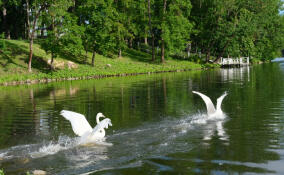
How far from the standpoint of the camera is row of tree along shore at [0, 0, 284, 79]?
4966cm

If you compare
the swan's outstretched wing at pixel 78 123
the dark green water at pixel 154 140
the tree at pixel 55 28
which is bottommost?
the dark green water at pixel 154 140

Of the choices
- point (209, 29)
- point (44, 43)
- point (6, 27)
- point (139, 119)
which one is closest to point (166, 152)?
point (139, 119)

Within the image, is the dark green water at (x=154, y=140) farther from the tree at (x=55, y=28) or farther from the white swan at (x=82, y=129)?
the tree at (x=55, y=28)

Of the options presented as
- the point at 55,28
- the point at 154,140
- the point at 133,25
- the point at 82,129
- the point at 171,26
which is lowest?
the point at 154,140

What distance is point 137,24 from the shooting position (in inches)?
2741

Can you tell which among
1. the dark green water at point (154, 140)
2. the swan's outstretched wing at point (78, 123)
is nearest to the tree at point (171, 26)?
the dark green water at point (154, 140)

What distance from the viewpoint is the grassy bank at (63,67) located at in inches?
1790

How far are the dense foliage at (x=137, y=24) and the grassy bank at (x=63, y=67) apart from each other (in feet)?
6.79

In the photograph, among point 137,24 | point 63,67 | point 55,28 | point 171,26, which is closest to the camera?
point 55,28

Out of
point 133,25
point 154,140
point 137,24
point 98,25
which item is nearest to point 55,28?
point 98,25

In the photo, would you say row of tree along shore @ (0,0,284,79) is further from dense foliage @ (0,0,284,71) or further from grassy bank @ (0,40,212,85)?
grassy bank @ (0,40,212,85)

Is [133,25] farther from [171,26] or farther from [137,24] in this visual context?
[171,26]

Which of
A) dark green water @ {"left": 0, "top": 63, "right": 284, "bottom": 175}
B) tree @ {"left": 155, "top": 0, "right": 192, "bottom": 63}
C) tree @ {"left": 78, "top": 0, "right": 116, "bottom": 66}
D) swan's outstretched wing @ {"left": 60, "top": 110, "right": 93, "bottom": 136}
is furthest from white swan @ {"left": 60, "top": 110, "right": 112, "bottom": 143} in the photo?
tree @ {"left": 155, "top": 0, "right": 192, "bottom": 63}

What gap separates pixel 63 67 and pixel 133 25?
65.4ft
